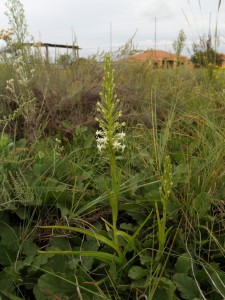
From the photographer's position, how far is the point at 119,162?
1.91 m

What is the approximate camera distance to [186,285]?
120 cm

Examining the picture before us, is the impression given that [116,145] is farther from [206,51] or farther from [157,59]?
[157,59]

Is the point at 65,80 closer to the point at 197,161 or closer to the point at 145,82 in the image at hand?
the point at 145,82

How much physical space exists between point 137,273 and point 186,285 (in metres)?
0.16

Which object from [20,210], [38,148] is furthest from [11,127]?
[20,210]

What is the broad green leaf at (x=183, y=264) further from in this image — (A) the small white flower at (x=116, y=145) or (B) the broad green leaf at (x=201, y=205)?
(A) the small white flower at (x=116, y=145)

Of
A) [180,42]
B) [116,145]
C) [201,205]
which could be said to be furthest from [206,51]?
[116,145]

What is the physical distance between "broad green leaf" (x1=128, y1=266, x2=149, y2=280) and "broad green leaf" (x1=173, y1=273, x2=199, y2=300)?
0.32 feet

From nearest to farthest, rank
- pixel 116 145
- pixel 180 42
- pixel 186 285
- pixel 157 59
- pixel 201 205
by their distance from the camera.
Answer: pixel 116 145
pixel 186 285
pixel 201 205
pixel 180 42
pixel 157 59

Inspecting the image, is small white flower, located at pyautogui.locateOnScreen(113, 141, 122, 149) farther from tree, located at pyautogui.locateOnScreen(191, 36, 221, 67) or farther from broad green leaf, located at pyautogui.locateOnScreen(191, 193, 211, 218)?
tree, located at pyautogui.locateOnScreen(191, 36, 221, 67)

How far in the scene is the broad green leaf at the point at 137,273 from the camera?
47.1 inches

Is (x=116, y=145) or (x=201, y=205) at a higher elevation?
(x=116, y=145)

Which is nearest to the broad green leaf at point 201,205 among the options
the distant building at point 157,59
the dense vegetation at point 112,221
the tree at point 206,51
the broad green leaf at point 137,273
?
the dense vegetation at point 112,221

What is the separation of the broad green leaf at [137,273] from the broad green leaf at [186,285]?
10 centimetres
